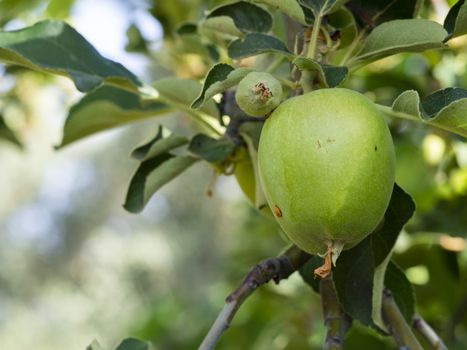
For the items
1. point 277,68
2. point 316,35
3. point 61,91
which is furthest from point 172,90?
point 61,91

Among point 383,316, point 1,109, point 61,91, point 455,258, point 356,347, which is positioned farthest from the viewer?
point 61,91

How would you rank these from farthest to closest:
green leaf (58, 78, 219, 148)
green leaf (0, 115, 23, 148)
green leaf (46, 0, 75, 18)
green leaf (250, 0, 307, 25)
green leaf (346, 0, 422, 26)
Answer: green leaf (46, 0, 75, 18), green leaf (0, 115, 23, 148), green leaf (58, 78, 219, 148), green leaf (346, 0, 422, 26), green leaf (250, 0, 307, 25)

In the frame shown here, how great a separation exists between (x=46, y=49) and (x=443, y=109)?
0.45 metres

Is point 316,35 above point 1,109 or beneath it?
above

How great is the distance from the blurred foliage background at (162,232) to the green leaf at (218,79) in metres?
0.50

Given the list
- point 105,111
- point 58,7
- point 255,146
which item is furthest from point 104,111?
point 58,7

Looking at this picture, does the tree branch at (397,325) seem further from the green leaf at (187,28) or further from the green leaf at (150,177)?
the green leaf at (187,28)

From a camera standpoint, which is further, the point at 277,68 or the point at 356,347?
the point at 356,347

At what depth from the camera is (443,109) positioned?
2.15 ft

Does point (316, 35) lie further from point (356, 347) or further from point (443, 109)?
point (356, 347)

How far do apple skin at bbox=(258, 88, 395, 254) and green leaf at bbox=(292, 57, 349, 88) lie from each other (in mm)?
37

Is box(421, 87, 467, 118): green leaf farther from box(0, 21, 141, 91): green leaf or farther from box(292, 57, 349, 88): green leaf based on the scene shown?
box(0, 21, 141, 91): green leaf

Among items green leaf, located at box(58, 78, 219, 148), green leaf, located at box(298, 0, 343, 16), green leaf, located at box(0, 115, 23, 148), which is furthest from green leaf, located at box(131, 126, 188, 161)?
green leaf, located at box(0, 115, 23, 148)

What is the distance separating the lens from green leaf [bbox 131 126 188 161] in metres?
0.87
